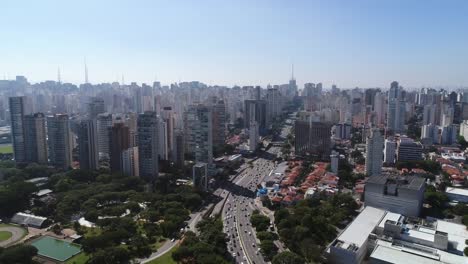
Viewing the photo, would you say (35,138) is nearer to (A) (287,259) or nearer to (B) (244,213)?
(B) (244,213)

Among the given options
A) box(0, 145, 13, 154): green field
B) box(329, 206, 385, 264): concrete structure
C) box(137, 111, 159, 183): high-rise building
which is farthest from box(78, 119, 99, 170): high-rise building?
box(329, 206, 385, 264): concrete structure

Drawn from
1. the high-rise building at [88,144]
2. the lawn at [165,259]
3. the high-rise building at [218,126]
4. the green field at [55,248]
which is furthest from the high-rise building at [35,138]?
the lawn at [165,259]

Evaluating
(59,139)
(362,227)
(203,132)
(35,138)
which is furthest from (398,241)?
(35,138)

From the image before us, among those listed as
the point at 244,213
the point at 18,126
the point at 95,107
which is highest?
the point at 95,107

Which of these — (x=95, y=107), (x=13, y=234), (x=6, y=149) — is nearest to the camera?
(x=13, y=234)

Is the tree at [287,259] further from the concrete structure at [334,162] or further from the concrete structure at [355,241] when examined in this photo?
the concrete structure at [334,162]

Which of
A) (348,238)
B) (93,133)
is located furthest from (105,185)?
(348,238)
